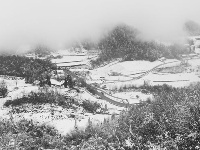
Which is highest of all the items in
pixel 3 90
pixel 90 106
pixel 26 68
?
pixel 26 68

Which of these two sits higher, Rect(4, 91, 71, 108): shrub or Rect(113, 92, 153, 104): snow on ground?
Rect(4, 91, 71, 108): shrub

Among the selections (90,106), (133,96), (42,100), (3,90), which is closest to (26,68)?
(3,90)

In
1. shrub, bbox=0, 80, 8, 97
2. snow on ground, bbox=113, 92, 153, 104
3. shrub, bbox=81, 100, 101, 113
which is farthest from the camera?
snow on ground, bbox=113, 92, 153, 104

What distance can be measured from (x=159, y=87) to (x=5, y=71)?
2851 inches

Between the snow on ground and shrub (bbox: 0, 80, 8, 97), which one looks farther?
the snow on ground

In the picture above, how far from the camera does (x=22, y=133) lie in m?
103

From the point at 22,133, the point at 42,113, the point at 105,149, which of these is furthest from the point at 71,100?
the point at 105,149

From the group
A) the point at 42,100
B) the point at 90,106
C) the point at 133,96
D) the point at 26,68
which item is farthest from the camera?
the point at 26,68

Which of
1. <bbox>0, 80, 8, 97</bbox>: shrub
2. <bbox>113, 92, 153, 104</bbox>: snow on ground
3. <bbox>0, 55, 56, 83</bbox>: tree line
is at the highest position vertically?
<bbox>0, 55, 56, 83</bbox>: tree line

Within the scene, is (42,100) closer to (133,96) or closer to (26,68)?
(26,68)

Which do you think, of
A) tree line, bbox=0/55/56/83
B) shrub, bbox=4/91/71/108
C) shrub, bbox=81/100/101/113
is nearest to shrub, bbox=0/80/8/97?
shrub, bbox=4/91/71/108

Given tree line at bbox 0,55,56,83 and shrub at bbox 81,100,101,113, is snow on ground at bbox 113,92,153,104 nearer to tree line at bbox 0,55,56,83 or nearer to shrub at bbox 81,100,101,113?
shrub at bbox 81,100,101,113

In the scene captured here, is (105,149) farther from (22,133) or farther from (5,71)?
(5,71)

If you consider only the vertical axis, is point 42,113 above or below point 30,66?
below
